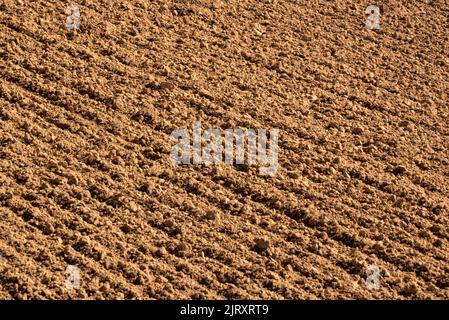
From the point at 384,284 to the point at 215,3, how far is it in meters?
2.25

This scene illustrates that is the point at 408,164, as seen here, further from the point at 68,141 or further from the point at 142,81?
the point at 68,141

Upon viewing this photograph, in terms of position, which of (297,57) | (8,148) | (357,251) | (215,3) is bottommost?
(357,251)

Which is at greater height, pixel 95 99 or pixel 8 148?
pixel 95 99

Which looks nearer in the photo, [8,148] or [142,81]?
[8,148]

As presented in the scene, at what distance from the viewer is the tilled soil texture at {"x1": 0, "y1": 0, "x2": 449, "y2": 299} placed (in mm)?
3428

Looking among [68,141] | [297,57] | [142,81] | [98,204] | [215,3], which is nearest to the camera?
[98,204]

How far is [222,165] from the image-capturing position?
3.86 metres

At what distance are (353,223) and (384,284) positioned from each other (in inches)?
14.2

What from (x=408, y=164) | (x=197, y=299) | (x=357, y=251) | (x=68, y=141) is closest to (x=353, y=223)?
(x=357, y=251)

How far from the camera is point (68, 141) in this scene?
3867 mm

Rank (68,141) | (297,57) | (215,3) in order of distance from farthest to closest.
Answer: (215,3), (297,57), (68,141)

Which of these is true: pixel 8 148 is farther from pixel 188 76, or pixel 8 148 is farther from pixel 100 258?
pixel 188 76

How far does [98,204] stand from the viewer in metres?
3.62

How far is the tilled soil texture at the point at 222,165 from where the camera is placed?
343cm
